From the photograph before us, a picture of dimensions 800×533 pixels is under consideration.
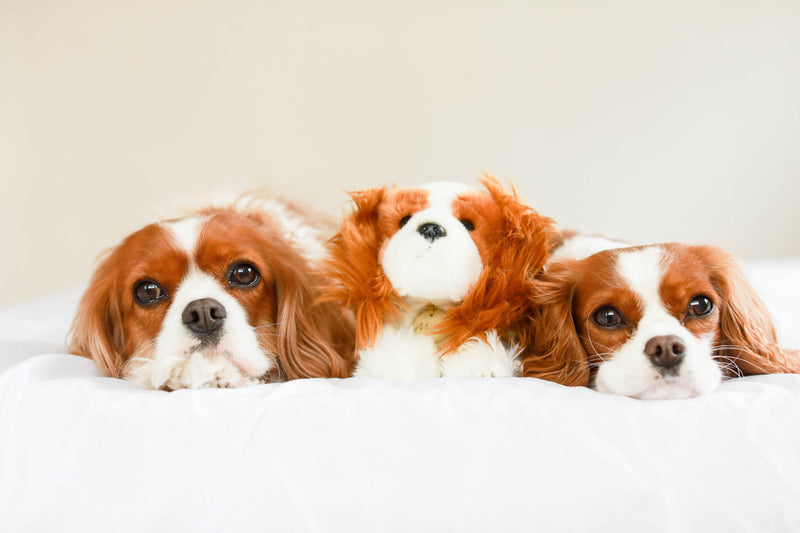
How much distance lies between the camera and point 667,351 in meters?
1.13

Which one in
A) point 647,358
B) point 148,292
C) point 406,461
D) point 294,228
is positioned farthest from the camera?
point 294,228

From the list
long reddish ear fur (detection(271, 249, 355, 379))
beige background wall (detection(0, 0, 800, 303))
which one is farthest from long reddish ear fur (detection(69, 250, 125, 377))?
beige background wall (detection(0, 0, 800, 303))

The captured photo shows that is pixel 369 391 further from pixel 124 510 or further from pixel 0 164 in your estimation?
pixel 0 164

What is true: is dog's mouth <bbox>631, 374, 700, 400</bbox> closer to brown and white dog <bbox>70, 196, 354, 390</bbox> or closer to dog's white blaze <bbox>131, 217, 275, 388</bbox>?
brown and white dog <bbox>70, 196, 354, 390</bbox>

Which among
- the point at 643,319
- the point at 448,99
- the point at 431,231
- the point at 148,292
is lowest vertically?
the point at 148,292

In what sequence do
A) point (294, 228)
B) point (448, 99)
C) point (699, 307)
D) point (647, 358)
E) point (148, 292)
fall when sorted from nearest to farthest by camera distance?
point (647, 358), point (699, 307), point (148, 292), point (294, 228), point (448, 99)

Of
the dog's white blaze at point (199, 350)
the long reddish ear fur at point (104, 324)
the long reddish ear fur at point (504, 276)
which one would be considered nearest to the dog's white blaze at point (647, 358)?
the long reddish ear fur at point (504, 276)

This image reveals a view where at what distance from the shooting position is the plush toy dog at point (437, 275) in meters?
1.25

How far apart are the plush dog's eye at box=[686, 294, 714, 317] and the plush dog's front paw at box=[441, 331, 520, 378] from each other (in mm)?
364

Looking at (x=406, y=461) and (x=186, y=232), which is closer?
Answer: (x=406, y=461)

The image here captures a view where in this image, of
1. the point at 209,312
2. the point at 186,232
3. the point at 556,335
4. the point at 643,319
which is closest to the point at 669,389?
the point at 643,319

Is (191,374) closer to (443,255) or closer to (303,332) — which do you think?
(303,332)

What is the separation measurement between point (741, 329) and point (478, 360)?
1.71ft

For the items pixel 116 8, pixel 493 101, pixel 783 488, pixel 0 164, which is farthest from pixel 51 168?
pixel 783 488
